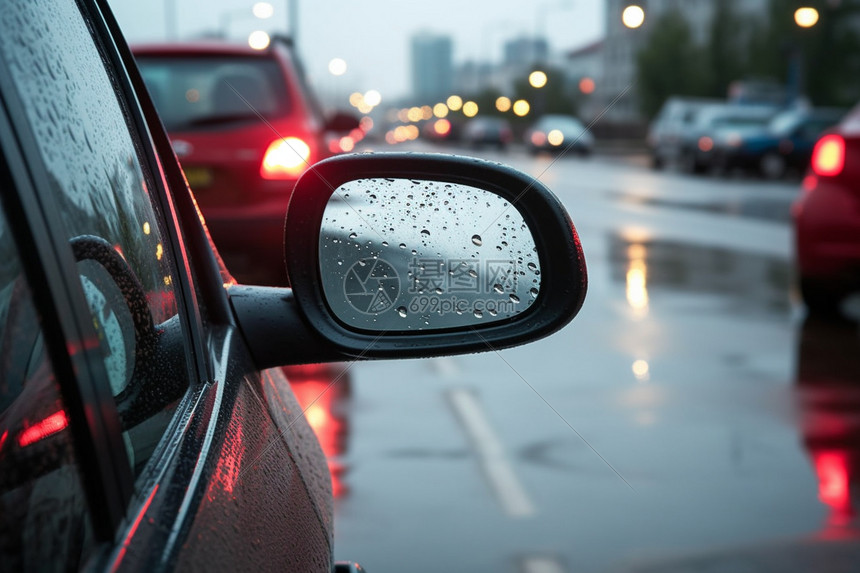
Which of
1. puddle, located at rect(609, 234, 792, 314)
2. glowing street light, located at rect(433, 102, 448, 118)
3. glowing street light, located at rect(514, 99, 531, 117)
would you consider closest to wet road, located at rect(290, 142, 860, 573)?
puddle, located at rect(609, 234, 792, 314)

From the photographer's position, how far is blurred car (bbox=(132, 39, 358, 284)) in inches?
304

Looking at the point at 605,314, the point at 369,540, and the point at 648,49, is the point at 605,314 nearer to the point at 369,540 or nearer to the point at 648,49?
the point at 369,540

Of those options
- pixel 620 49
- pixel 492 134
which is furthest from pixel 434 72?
pixel 492 134

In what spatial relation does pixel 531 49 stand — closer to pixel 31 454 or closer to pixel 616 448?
pixel 616 448

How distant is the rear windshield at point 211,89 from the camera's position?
8.05m

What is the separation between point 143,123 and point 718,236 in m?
14.7

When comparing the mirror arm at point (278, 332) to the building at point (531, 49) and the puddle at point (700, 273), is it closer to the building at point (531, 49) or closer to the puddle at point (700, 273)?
the puddle at point (700, 273)

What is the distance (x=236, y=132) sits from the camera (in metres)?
7.98

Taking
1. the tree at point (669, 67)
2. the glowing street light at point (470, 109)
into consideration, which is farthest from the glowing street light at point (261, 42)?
the glowing street light at point (470, 109)

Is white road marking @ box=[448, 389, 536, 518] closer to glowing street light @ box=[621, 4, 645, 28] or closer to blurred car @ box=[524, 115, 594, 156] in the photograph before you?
glowing street light @ box=[621, 4, 645, 28]

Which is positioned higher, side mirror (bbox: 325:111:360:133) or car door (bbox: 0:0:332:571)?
car door (bbox: 0:0:332:571)

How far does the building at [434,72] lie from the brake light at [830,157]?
90591 mm

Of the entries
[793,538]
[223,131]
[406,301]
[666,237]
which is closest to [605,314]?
[223,131]

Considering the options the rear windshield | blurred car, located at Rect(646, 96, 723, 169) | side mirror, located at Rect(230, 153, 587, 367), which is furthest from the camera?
blurred car, located at Rect(646, 96, 723, 169)
